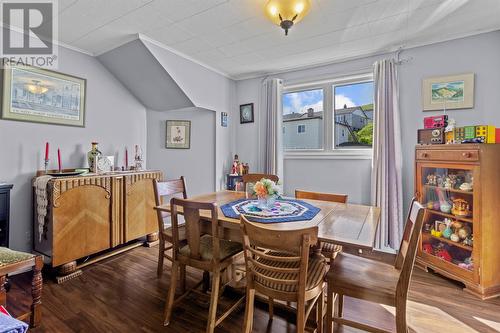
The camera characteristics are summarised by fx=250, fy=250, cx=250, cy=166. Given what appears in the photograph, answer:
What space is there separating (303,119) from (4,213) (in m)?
3.56

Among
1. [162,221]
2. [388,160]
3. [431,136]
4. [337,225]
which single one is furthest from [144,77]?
[431,136]

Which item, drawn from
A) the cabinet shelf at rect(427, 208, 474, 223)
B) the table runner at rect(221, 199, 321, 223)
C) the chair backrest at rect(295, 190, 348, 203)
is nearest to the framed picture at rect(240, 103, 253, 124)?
the chair backrest at rect(295, 190, 348, 203)

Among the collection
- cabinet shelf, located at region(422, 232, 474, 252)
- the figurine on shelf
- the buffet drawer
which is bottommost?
cabinet shelf, located at region(422, 232, 474, 252)

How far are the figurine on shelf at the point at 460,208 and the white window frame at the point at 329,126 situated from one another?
1.07 meters

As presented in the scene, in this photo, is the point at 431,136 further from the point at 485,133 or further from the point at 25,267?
the point at 25,267

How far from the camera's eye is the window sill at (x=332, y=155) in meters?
3.23

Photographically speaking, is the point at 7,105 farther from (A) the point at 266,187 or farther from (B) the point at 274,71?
(B) the point at 274,71

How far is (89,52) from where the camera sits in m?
3.01

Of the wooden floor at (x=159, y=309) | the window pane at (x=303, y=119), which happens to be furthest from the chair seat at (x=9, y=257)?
the window pane at (x=303, y=119)

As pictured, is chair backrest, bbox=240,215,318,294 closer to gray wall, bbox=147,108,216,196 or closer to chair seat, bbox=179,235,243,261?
chair seat, bbox=179,235,243,261

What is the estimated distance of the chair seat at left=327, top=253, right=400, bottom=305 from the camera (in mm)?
1357

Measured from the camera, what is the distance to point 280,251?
1.34m

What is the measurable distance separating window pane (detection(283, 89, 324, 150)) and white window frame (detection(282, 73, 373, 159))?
6 centimetres

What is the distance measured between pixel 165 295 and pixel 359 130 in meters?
2.96
